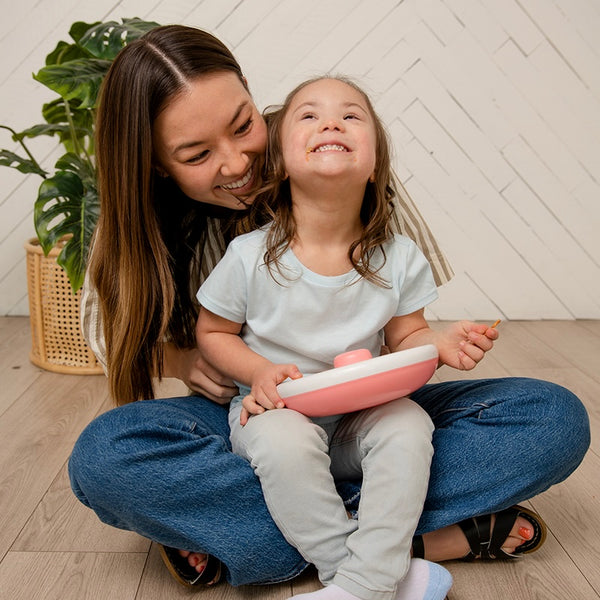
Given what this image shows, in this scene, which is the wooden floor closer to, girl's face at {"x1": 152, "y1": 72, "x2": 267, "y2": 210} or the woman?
the woman

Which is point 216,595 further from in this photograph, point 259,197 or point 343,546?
point 259,197

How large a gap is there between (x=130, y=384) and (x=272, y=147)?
0.42 metres

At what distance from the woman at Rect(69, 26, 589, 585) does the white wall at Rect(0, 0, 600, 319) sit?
1.15 m

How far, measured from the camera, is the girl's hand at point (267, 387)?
0.96 meters

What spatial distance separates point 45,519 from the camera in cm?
119

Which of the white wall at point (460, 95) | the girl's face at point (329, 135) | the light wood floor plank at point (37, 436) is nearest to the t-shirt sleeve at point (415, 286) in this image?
the girl's face at point (329, 135)

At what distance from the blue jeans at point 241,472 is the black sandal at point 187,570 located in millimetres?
26

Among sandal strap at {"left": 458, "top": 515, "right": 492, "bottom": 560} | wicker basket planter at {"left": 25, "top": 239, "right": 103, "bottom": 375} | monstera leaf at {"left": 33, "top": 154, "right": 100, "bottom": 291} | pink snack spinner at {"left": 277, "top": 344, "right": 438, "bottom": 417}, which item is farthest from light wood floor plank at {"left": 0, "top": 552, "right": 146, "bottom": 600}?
wicker basket planter at {"left": 25, "top": 239, "right": 103, "bottom": 375}

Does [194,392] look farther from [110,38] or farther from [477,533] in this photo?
[110,38]

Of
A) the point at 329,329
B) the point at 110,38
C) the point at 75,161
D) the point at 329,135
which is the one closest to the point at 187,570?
the point at 329,329

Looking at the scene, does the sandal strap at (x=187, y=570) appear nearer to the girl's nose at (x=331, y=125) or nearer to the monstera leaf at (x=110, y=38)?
the girl's nose at (x=331, y=125)

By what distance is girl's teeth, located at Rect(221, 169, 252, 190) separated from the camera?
3.84 ft

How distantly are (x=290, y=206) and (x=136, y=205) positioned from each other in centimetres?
23

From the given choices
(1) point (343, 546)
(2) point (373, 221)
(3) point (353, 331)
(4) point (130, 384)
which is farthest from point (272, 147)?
(1) point (343, 546)
